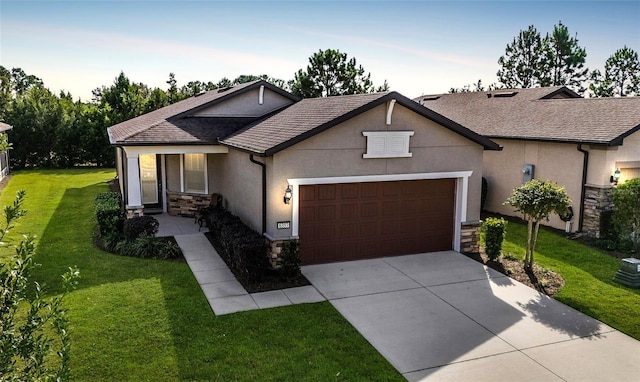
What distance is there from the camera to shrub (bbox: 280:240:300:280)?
1122cm

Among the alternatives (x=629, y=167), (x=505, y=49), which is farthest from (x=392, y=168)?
(x=505, y=49)

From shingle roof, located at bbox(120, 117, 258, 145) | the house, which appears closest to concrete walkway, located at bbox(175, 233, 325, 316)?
the house

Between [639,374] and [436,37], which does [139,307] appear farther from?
[436,37]

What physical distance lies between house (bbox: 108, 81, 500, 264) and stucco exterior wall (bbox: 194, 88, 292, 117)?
304 cm

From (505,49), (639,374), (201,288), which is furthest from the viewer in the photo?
(505,49)

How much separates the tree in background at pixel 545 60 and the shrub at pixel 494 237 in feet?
139

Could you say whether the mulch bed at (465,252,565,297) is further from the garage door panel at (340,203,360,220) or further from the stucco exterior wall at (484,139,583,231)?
the stucco exterior wall at (484,139,583,231)

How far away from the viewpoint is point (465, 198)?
1343cm

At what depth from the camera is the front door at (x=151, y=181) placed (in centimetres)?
1830

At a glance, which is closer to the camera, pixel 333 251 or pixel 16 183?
pixel 333 251

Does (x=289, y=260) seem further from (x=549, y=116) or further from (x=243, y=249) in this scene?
(x=549, y=116)

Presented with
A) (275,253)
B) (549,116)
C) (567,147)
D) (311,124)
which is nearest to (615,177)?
(567,147)

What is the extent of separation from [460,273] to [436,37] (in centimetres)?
1471

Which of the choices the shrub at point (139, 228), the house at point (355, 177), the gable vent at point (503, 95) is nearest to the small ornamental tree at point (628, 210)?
the house at point (355, 177)
